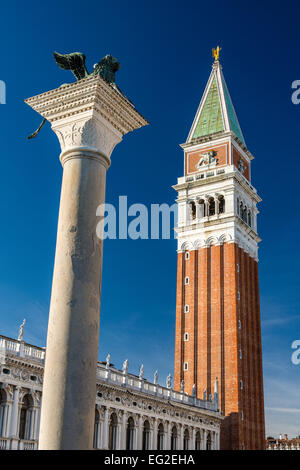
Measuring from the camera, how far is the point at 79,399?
784 centimetres

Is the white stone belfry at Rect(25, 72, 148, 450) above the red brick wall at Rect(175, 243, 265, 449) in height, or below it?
below

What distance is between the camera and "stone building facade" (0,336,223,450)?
80.9 feet

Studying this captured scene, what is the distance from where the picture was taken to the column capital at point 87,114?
9.18 meters

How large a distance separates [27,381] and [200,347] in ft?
87.8

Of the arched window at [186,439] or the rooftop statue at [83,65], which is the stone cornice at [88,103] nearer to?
the rooftop statue at [83,65]

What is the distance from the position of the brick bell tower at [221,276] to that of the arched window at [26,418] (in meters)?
22.7

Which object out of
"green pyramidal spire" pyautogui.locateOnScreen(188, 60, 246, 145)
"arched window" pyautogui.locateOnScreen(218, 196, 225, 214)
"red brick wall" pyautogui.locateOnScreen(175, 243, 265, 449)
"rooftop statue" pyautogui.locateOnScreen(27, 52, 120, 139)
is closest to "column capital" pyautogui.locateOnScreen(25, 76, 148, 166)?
"rooftop statue" pyautogui.locateOnScreen(27, 52, 120, 139)

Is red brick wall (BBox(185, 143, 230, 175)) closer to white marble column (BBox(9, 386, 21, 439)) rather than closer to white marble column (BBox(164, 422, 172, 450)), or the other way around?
white marble column (BBox(164, 422, 172, 450))

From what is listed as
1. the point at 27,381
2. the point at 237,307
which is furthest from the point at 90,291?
the point at 237,307

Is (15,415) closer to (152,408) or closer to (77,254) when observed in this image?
(152,408)

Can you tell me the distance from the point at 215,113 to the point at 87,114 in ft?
165

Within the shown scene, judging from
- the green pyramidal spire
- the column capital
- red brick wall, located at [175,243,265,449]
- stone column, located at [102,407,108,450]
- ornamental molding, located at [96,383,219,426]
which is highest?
the green pyramidal spire
